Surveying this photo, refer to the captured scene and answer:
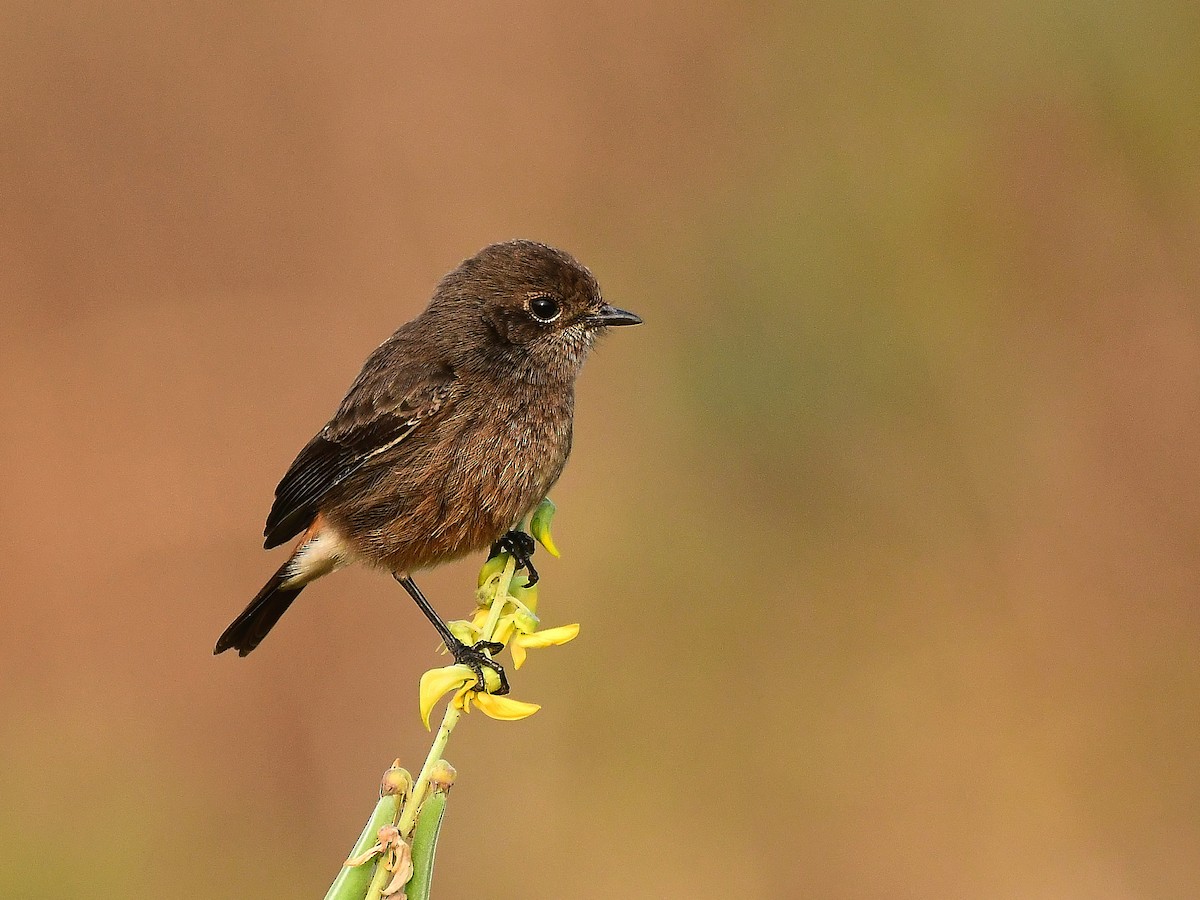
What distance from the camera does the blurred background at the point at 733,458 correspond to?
5887 millimetres

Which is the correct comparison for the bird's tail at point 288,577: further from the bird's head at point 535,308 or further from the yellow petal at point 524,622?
the yellow petal at point 524,622

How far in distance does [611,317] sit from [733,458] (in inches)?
76.2

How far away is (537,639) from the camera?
2.46 meters

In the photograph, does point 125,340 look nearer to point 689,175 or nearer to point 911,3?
point 689,175

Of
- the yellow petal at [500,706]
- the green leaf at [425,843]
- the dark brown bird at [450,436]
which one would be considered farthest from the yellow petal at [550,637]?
the dark brown bird at [450,436]

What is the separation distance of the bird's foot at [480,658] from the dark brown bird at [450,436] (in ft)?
3.18

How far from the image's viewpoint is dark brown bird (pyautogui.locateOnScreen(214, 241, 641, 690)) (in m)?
4.20

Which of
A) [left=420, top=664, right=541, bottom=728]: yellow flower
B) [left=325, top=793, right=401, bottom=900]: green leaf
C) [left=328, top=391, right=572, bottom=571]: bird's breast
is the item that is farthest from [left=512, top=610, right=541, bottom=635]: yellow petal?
[left=328, top=391, right=572, bottom=571]: bird's breast

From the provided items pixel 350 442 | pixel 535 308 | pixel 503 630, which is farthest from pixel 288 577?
pixel 503 630

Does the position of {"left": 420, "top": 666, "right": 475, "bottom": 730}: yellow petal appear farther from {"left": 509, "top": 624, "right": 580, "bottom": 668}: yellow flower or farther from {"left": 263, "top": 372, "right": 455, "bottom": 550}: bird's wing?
{"left": 263, "top": 372, "right": 455, "bottom": 550}: bird's wing

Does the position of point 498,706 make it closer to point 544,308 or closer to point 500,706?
point 500,706

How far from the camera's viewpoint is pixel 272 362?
7.25 meters

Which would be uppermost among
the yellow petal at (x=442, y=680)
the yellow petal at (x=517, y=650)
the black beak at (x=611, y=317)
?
the black beak at (x=611, y=317)

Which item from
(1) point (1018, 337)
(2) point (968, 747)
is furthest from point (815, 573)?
(1) point (1018, 337)
